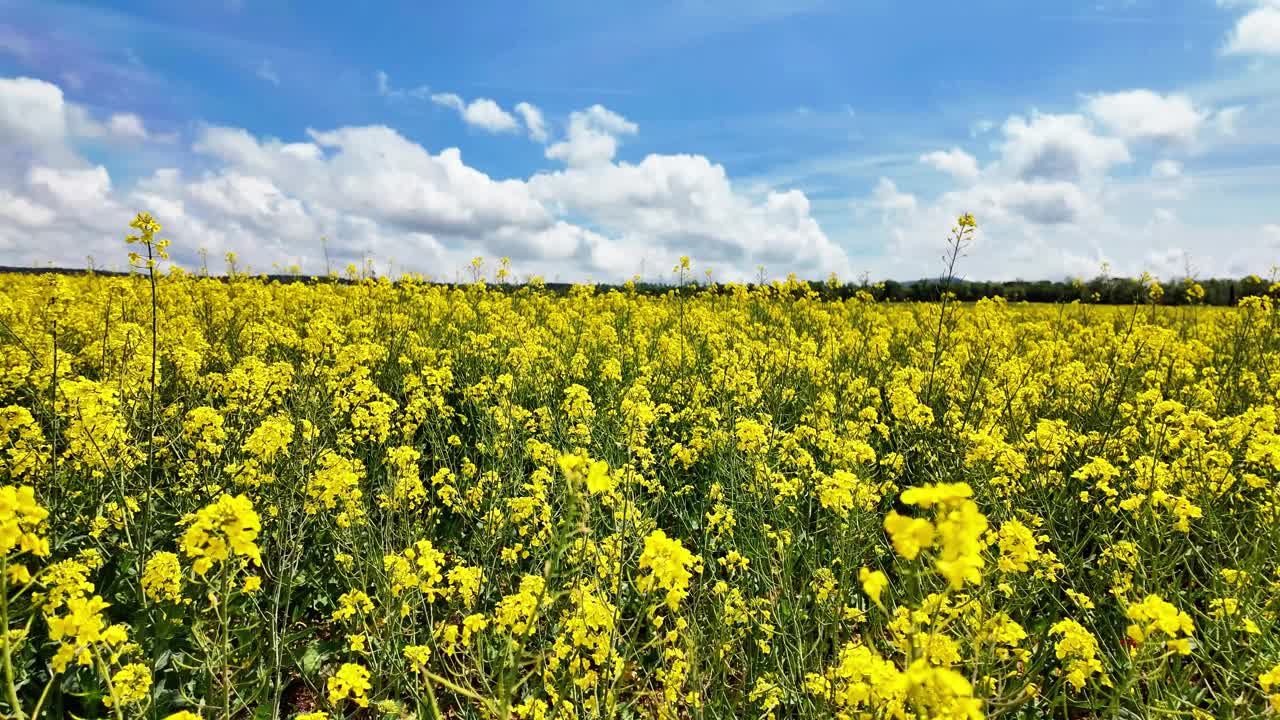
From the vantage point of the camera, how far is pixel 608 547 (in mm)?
3037

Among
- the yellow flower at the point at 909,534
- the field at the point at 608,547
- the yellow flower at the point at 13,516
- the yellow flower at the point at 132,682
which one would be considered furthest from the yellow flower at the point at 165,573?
the yellow flower at the point at 909,534

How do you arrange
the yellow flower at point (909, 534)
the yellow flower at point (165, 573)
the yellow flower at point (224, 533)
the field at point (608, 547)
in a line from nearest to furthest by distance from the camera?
1. the yellow flower at point (909, 534)
2. the yellow flower at point (224, 533)
3. the field at point (608, 547)
4. the yellow flower at point (165, 573)

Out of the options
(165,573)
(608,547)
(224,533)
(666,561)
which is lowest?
(608,547)

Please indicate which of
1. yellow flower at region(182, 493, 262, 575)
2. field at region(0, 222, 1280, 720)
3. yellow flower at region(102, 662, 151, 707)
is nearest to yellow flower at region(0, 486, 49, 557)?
field at region(0, 222, 1280, 720)

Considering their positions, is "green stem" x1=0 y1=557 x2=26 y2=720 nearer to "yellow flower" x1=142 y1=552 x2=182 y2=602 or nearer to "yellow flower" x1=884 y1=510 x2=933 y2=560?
"yellow flower" x1=142 y1=552 x2=182 y2=602

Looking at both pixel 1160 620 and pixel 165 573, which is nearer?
pixel 1160 620

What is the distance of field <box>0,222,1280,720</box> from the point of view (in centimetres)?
189

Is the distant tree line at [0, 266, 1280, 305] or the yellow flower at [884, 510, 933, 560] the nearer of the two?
the yellow flower at [884, 510, 933, 560]

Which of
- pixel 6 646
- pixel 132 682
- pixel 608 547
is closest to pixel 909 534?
pixel 6 646

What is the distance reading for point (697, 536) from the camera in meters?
3.74

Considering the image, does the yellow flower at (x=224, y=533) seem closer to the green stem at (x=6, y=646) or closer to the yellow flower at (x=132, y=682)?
the green stem at (x=6, y=646)

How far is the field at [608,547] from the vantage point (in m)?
1.89

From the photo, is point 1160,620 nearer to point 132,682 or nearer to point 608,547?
point 608,547

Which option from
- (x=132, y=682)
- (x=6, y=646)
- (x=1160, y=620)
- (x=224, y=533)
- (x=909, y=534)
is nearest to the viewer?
(x=909, y=534)
